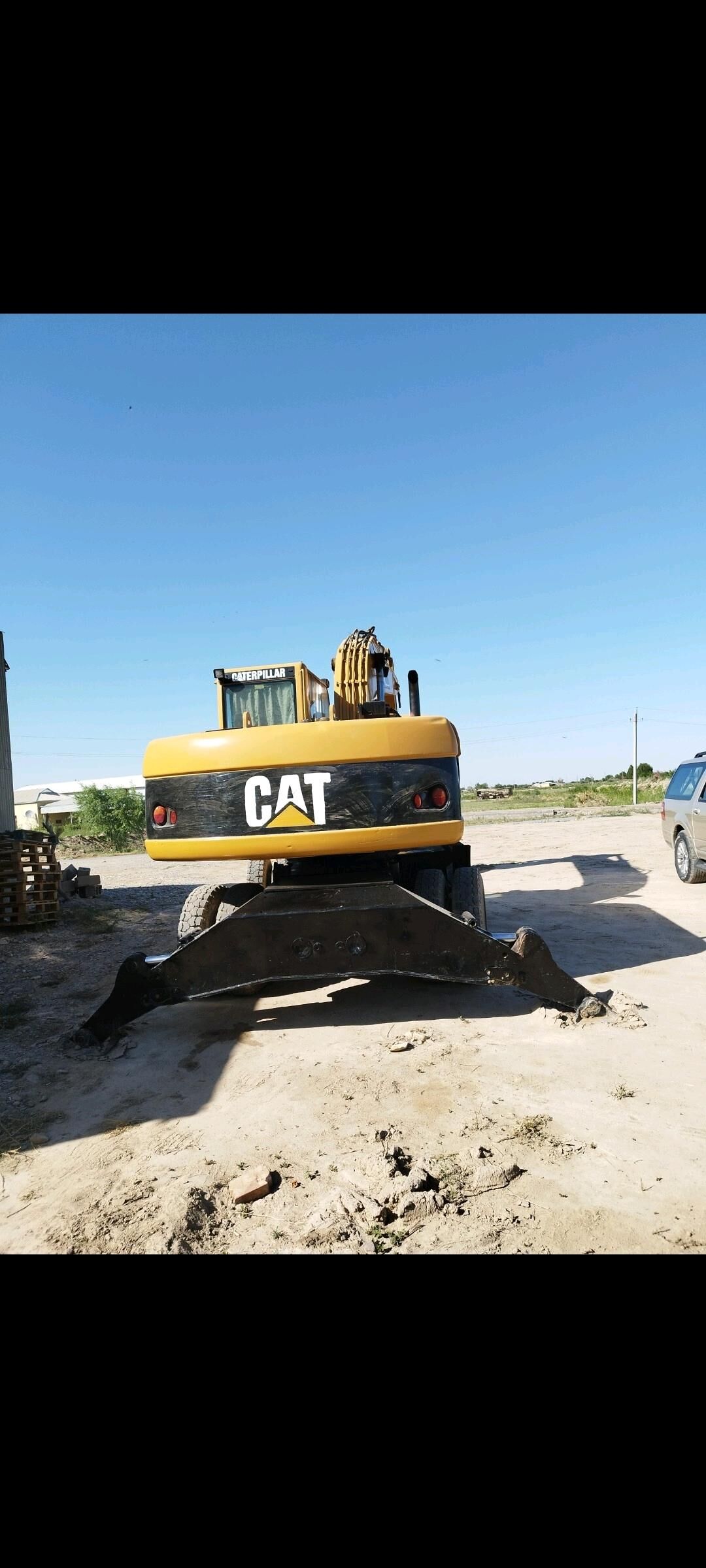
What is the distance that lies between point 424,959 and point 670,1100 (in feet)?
4.51

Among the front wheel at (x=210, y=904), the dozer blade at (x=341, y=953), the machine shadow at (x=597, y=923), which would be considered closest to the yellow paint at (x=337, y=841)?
the dozer blade at (x=341, y=953)

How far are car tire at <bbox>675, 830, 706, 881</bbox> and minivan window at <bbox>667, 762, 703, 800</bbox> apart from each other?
1.81 feet

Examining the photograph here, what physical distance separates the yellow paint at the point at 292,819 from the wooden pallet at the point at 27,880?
20.1 ft

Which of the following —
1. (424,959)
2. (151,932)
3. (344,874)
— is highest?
(344,874)

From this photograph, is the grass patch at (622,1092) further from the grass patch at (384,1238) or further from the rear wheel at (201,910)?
the rear wheel at (201,910)

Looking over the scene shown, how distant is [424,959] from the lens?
14.0 feet

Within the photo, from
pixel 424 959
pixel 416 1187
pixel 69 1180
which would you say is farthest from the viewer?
pixel 424 959

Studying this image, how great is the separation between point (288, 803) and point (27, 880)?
714 centimetres

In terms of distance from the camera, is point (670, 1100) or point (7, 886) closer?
point (670, 1100)

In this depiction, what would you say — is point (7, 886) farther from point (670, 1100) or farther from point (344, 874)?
point (670, 1100)

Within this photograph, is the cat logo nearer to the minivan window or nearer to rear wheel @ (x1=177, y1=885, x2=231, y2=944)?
rear wheel @ (x1=177, y1=885, x2=231, y2=944)

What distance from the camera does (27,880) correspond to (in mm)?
10242

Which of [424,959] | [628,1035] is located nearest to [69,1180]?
[424,959]

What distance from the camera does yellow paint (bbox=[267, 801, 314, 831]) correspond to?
438 centimetres
